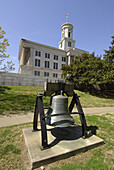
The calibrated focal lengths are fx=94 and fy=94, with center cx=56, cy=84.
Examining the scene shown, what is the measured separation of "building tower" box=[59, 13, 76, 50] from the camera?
4552 centimetres

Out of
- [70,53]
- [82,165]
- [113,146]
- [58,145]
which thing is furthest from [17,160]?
[70,53]

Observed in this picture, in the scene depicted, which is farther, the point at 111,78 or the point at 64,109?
the point at 111,78

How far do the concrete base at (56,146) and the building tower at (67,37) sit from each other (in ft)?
153

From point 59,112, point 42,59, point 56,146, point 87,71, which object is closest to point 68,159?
point 56,146

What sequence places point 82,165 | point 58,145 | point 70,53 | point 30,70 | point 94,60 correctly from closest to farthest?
1. point 82,165
2. point 58,145
3. point 94,60
4. point 30,70
5. point 70,53

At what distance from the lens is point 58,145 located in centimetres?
263

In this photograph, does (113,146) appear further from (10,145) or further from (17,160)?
(10,145)

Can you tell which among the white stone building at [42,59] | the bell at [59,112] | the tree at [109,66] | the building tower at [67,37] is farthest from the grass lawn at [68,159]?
the building tower at [67,37]

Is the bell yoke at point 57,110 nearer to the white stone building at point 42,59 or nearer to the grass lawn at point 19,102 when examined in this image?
the grass lawn at point 19,102

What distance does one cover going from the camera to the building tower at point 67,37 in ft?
149

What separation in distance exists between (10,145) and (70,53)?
36.4 meters

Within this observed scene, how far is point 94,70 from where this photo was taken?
17.5 m

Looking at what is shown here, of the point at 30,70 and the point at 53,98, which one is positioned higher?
the point at 30,70

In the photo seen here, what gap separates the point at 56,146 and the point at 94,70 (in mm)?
17069
